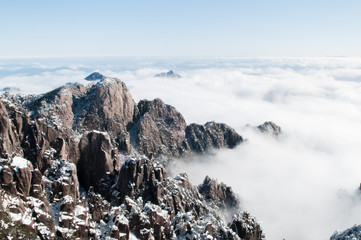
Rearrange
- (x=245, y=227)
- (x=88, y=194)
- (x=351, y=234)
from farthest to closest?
(x=88, y=194)
(x=245, y=227)
(x=351, y=234)

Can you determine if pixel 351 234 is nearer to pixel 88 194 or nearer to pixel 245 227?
pixel 245 227

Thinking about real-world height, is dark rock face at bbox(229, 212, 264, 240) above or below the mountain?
below

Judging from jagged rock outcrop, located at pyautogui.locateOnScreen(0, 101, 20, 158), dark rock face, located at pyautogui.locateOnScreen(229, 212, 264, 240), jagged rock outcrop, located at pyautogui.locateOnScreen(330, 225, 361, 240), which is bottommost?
dark rock face, located at pyautogui.locateOnScreen(229, 212, 264, 240)

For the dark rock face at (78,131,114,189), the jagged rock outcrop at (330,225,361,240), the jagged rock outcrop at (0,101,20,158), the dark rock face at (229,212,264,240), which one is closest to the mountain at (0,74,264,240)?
the dark rock face at (229,212,264,240)

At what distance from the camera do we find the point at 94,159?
486ft

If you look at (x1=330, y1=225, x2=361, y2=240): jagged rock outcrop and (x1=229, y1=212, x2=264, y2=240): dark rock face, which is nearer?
(x1=330, y1=225, x2=361, y2=240): jagged rock outcrop

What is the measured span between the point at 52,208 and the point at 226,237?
208ft

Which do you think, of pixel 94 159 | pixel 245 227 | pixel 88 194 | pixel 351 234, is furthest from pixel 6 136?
pixel 351 234

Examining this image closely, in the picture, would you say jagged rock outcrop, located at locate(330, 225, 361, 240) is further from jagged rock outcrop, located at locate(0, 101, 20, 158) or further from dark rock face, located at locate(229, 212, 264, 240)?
jagged rock outcrop, located at locate(0, 101, 20, 158)

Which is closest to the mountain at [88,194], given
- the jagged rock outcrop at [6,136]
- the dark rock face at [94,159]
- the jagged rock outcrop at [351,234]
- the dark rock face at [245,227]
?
the dark rock face at [245,227]

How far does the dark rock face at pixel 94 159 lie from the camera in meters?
146

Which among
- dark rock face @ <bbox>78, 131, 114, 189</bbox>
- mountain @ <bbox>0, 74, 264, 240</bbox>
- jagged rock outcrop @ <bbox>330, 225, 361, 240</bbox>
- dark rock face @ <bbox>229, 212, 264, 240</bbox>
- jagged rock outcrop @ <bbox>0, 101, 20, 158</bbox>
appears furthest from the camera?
dark rock face @ <bbox>78, 131, 114, 189</bbox>

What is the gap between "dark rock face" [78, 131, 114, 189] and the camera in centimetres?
14650

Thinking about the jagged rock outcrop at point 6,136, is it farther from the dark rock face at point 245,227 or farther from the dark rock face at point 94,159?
the dark rock face at point 245,227
